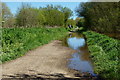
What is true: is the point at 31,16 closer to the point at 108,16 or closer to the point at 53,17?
the point at 53,17

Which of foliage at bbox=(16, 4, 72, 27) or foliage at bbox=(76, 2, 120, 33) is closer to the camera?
foliage at bbox=(76, 2, 120, 33)

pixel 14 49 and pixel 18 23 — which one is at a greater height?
pixel 18 23

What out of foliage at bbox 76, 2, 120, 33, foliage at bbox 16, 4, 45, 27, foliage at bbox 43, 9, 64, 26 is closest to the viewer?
foliage at bbox 76, 2, 120, 33

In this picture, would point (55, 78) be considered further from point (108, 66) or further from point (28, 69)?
point (108, 66)

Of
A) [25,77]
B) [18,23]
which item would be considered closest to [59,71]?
[25,77]

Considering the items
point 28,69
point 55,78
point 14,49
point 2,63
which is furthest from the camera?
point 14,49

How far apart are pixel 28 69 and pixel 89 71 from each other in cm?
292

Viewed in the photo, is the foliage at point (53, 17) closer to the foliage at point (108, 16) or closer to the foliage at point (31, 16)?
the foliage at point (31, 16)

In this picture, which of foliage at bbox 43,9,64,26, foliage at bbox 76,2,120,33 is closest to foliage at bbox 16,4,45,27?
foliage at bbox 43,9,64,26

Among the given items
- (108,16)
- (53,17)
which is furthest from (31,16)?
(108,16)

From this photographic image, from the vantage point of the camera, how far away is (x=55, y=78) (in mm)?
7199

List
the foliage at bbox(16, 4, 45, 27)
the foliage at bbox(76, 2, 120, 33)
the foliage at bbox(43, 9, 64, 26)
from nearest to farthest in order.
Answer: the foliage at bbox(76, 2, 120, 33) → the foliage at bbox(16, 4, 45, 27) → the foliage at bbox(43, 9, 64, 26)

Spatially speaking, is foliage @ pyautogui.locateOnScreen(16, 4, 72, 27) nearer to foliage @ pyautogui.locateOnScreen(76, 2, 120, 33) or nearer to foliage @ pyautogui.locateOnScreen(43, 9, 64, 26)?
foliage @ pyautogui.locateOnScreen(43, 9, 64, 26)

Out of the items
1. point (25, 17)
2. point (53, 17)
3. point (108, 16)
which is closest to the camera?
point (108, 16)
